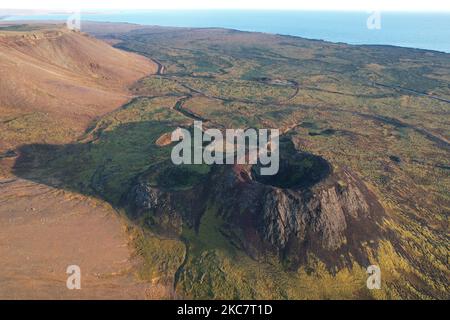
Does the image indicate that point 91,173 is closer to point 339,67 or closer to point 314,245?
point 314,245

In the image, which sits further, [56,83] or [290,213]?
[56,83]

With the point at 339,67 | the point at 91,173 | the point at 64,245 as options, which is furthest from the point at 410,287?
the point at 339,67

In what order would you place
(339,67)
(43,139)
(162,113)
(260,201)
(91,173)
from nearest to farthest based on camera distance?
1. (260,201)
2. (91,173)
3. (43,139)
4. (162,113)
5. (339,67)

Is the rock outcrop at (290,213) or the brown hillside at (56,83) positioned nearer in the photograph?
the rock outcrop at (290,213)

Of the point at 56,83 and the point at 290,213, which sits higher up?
the point at 290,213

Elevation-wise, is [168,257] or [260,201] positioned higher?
[260,201]

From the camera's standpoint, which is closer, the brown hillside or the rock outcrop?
the rock outcrop
